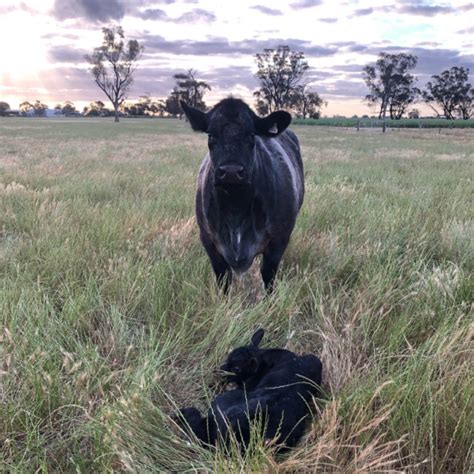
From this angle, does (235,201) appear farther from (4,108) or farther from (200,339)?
(4,108)

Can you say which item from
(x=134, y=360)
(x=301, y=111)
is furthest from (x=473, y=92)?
(x=134, y=360)

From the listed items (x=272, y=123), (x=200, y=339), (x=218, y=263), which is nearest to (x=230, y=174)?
(x=272, y=123)

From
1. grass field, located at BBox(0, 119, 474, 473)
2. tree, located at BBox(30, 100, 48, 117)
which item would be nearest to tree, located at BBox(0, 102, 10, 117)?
tree, located at BBox(30, 100, 48, 117)

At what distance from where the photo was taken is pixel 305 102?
329 feet

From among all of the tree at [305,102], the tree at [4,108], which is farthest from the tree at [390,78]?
the tree at [4,108]

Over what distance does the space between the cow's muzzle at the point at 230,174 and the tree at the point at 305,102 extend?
89524mm

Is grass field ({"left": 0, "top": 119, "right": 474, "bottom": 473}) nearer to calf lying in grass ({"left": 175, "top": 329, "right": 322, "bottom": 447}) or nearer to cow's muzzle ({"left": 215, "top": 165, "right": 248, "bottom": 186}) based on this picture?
calf lying in grass ({"left": 175, "top": 329, "right": 322, "bottom": 447})

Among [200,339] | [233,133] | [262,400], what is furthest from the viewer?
[233,133]

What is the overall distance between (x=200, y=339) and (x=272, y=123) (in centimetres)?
199

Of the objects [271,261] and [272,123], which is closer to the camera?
[272,123]

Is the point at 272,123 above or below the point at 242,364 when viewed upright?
above

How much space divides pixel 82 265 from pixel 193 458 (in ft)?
8.29

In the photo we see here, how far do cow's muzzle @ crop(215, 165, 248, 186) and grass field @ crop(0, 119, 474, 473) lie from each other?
85 centimetres

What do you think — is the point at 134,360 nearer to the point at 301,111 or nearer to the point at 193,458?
the point at 193,458
